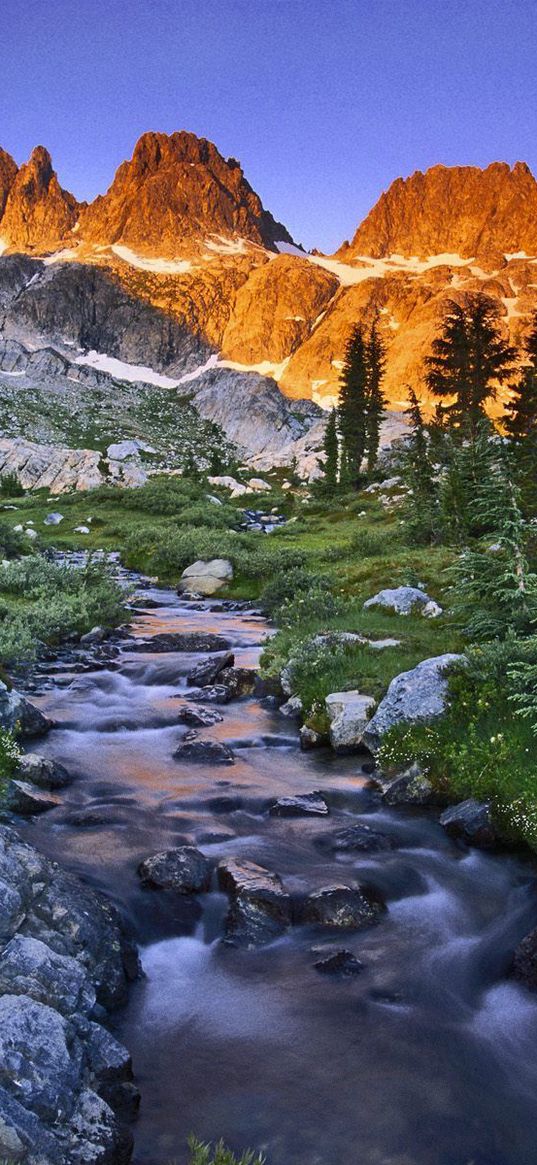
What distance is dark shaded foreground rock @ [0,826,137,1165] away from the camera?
4.93 m

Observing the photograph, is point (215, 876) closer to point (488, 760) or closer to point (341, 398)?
point (488, 760)

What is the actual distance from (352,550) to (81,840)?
2741 centimetres

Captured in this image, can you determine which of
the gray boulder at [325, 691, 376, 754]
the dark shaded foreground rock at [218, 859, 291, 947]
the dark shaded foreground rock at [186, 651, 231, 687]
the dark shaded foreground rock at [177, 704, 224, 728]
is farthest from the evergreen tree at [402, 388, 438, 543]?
the dark shaded foreground rock at [218, 859, 291, 947]

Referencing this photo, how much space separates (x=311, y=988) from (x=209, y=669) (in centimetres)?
1140

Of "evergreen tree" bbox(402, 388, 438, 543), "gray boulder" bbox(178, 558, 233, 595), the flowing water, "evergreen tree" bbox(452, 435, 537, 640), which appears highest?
"evergreen tree" bbox(402, 388, 438, 543)

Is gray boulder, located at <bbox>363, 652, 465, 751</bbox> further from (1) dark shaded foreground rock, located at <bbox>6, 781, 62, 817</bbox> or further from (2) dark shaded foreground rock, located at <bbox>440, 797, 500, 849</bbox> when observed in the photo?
(1) dark shaded foreground rock, located at <bbox>6, 781, 62, 817</bbox>

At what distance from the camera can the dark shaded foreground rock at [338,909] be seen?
8.61m

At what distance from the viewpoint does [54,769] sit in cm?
1188

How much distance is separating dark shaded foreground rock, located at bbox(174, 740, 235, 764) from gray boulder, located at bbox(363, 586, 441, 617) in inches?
341

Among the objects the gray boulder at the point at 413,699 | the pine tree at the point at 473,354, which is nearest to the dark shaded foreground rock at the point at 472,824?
the gray boulder at the point at 413,699

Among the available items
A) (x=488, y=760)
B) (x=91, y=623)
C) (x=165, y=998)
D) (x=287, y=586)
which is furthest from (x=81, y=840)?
(x=287, y=586)

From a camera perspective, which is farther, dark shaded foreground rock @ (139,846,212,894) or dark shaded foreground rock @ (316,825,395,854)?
dark shaded foreground rock @ (316,825,395,854)

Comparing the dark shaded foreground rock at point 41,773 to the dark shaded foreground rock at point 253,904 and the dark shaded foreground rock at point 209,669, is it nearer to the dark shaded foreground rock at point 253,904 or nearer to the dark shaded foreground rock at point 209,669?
the dark shaded foreground rock at point 253,904

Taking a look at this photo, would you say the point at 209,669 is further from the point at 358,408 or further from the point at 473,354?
the point at 358,408
